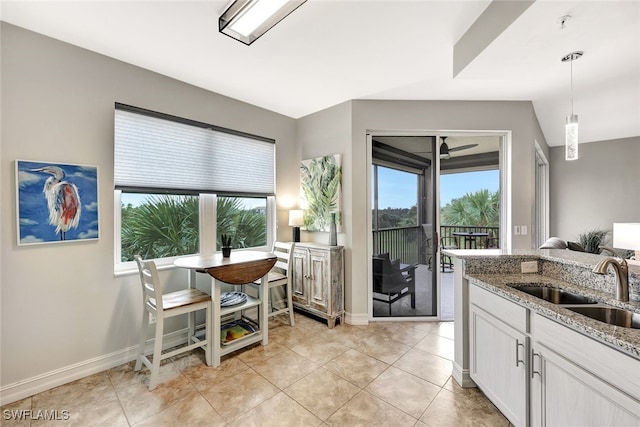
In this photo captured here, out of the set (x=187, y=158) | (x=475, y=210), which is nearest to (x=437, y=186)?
(x=475, y=210)

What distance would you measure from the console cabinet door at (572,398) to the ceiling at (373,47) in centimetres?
178

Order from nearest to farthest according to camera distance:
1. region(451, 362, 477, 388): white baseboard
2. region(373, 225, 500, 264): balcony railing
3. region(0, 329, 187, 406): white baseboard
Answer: region(0, 329, 187, 406): white baseboard, region(451, 362, 477, 388): white baseboard, region(373, 225, 500, 264): balcony railing

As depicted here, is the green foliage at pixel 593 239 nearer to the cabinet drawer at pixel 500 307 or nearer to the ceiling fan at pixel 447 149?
the ceiling fan at pixel 447 149

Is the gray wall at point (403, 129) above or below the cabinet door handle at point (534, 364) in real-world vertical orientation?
above

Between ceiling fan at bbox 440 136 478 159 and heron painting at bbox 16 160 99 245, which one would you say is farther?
ceiling fan at bbox 440 136 478 159

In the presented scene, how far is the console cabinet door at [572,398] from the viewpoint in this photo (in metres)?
1.03

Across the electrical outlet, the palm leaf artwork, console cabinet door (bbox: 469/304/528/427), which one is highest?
the palm leaf artwork

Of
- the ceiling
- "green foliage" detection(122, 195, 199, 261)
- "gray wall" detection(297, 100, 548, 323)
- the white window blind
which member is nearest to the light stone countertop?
"gray wall" detection(297, 100, 548, 323)

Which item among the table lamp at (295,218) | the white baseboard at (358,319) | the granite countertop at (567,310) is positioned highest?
the table lamp at (295,218)

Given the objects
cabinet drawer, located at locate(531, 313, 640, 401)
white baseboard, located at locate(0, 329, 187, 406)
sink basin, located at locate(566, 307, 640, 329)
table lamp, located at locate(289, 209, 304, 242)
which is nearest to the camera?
cabinet drawer, located at locate(531, 313, 640, 401)

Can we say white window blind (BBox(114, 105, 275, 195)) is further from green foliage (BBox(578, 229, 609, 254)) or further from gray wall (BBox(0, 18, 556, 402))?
green foliage (BBox(578, 229, 609, 254))

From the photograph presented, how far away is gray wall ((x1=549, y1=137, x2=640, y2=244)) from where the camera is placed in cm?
423

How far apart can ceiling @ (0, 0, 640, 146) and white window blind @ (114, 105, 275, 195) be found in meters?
0.49

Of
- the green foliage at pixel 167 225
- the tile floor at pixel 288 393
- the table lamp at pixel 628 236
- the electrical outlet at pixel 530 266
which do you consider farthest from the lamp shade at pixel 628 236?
the green foliage at pixel 167 225
